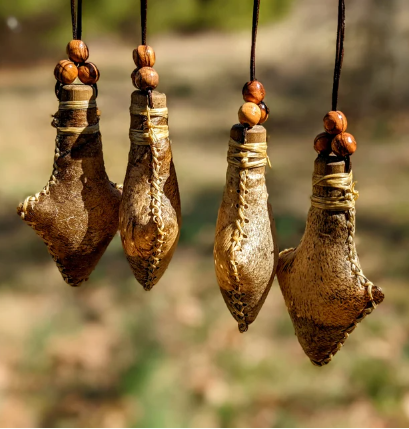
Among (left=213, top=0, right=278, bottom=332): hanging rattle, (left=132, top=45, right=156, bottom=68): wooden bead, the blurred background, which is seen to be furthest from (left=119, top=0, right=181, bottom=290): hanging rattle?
the blurred background

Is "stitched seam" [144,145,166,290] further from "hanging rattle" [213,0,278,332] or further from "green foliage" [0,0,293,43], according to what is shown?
"green foliage" [0,0,293,43]

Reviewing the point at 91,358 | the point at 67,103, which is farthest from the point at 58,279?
the point at 67,103

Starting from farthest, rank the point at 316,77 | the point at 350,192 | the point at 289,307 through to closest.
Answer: the point at 316,77 < the point at 289,307 < the point at 350,192

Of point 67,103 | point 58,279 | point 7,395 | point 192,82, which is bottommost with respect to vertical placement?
point 7,395

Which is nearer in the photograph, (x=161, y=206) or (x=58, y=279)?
(x=161, y=206)

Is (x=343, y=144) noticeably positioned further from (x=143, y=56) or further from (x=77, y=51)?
(x=77, y=51)

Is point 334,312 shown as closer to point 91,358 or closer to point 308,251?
point 308,251
